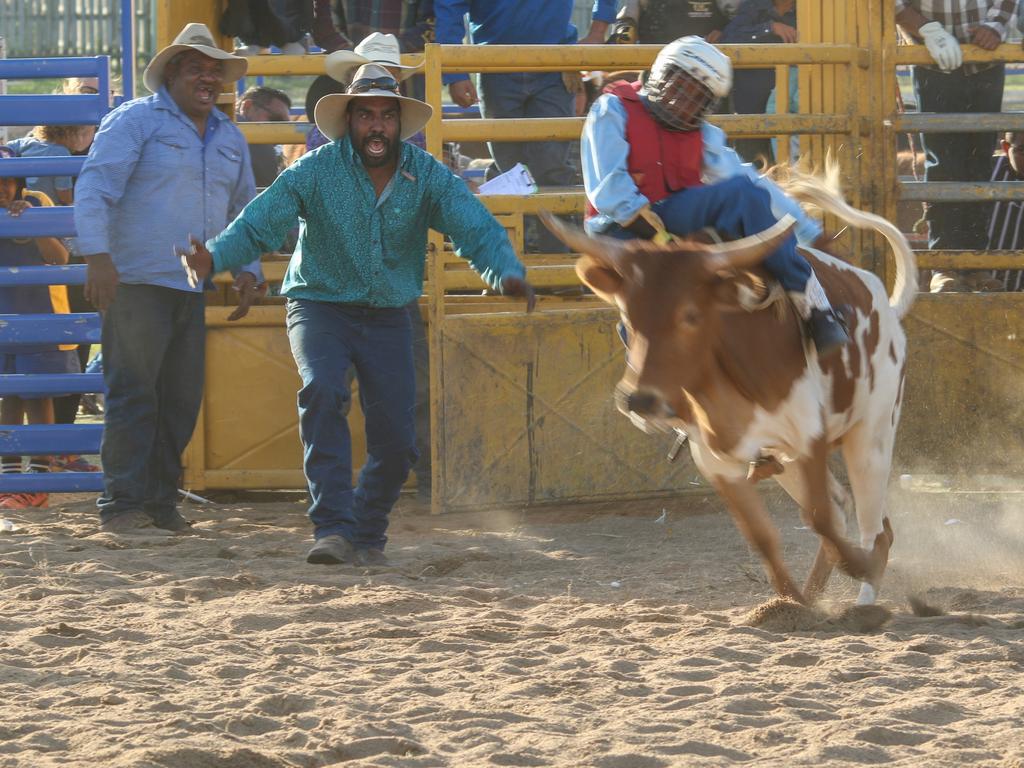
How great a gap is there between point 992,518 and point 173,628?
4.07 meters

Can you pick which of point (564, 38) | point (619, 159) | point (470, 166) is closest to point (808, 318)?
point (619, 159)

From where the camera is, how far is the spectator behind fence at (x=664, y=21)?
9148mm

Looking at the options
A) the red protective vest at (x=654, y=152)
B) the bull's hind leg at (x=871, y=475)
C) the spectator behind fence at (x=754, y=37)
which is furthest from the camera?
the spectator behind fence at (x=754, y=37)

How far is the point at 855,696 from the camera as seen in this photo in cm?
434

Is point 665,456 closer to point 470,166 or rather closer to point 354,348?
point 354,348

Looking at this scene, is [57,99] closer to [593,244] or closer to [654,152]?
[654,152]

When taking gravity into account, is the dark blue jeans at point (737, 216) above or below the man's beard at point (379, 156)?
below

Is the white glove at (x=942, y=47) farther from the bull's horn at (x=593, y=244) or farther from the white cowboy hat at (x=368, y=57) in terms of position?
the bull's horn at (x=593, y=244)

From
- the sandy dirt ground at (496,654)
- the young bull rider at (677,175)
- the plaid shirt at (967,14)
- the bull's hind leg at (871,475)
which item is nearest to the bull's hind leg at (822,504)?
the sandy dirt ground at (496,654)

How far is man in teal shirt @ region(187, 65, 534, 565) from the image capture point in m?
6.29

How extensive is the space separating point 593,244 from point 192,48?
117 inches

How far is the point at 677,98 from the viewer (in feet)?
17.8

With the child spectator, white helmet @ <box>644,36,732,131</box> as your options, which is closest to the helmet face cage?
white helmet @ <box>644,36,732,131</box>

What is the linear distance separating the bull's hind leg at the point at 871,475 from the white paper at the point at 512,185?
7.85ft
